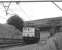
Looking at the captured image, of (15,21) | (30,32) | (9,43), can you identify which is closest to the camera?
(9,43)

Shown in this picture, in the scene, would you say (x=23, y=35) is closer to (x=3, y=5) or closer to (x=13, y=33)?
(x=13, y=33)

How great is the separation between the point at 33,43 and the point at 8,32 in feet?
6.07

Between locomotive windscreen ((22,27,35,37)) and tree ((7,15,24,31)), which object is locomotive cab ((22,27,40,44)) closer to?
locomotive windscreen ((22,27,35,37))

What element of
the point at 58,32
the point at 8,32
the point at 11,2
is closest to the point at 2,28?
the point at 8,32

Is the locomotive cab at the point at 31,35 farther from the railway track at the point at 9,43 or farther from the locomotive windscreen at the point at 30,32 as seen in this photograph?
the railway track at the point at 9,43

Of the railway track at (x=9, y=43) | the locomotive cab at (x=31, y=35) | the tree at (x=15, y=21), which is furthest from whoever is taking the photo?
the tree at (x=15, y=21)

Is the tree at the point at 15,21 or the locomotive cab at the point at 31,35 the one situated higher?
the tree at the point at 15,21

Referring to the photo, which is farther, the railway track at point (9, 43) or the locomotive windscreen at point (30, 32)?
the locomotive windscreen at point (30, 32)

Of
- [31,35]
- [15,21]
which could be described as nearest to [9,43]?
[31,35]

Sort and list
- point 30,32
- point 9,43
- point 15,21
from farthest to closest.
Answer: point 15,21, point 30,32, point 9,43

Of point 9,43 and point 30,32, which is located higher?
point 30,32

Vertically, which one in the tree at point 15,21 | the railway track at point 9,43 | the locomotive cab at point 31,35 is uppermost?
the tree at point 15,21

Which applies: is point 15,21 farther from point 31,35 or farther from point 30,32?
point 31,35

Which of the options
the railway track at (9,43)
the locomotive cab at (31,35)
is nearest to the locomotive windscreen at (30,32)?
the locomotive cab at (31,35)
